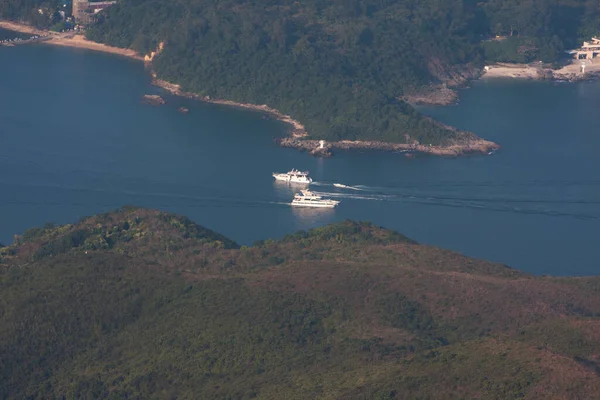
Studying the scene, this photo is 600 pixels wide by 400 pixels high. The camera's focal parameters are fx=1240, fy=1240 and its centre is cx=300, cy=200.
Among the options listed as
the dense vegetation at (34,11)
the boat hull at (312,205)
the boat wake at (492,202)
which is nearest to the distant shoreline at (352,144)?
the boat wake at (492,202)

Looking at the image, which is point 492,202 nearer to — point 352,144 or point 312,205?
point 312,205

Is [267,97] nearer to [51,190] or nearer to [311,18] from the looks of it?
[311,18]

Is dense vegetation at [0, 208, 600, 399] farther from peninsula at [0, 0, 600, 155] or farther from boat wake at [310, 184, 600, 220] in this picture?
peninsula at [0, 0, 600, 155]

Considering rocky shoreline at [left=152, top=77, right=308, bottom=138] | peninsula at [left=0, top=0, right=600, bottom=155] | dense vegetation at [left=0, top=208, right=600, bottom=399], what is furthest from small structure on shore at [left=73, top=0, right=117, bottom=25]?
dense vegetation at [left=0, top=208, right=600, bottom=399]

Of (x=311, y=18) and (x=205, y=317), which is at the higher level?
(x=311, y=18)

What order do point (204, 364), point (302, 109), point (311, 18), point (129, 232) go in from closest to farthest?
point (204, 364)
point (129, 232)
point (302, 109)
point (311, 18)

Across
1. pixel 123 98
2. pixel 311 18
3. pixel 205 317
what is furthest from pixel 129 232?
pixel 311 18

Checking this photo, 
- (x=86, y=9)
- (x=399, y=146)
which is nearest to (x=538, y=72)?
(x=399, y=146)
